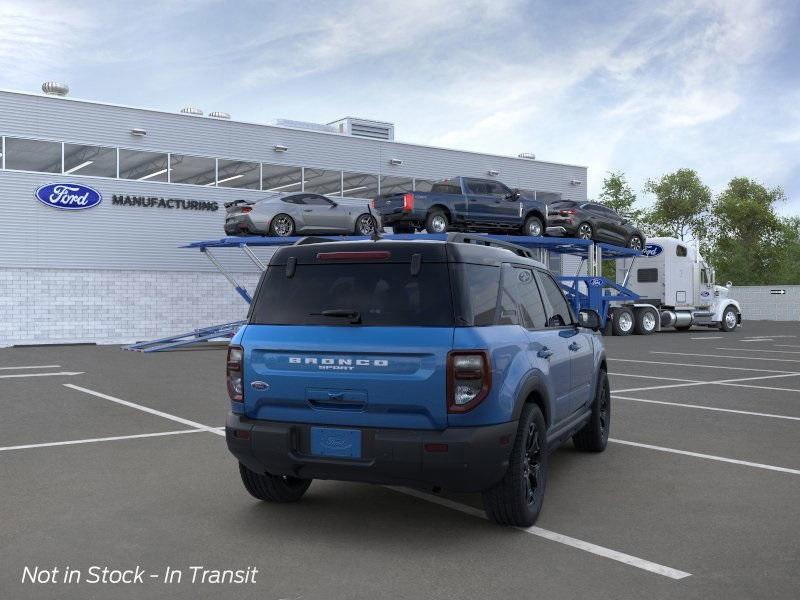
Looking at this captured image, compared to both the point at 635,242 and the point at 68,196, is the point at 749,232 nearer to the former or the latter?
the point at 635,242

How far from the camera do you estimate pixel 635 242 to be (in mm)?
29469

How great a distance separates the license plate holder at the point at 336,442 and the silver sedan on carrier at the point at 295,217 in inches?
689

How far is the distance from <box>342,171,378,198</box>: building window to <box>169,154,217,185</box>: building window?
5.26 m

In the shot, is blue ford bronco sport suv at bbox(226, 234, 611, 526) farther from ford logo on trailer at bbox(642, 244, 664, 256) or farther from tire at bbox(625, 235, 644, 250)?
ford logo on trailer at bbox(642, 244, 664, 256)

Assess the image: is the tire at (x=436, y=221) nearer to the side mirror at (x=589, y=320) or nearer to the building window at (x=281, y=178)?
the building window at (x=281, y=178)

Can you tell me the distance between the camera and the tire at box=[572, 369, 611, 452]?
291 inches

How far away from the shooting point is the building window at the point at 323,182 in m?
30.8

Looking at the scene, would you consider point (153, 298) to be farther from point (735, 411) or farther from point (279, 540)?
point (279, 540)

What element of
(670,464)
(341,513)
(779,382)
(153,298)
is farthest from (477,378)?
(153,298)

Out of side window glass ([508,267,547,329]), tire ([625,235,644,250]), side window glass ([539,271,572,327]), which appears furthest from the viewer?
tire ([625,235,644,250])

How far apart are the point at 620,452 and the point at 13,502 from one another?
16.6 feet

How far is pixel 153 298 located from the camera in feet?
90.5

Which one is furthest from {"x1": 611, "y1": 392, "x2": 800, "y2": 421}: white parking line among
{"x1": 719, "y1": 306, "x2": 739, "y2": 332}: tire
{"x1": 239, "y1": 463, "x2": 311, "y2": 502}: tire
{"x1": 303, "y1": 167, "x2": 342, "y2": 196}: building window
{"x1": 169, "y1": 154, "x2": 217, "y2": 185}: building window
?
{"x1": 719, "y1": 306, "x2": 739, "y2": 332}: tire

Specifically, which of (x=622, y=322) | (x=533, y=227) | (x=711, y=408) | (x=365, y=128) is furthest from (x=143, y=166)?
(x=711, y=408)
